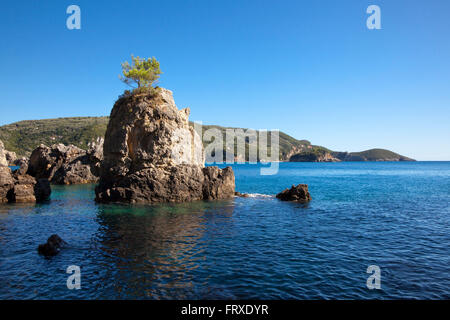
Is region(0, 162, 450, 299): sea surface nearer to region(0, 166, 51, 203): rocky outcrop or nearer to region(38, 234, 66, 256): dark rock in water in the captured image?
region(38, 234, 66, 256): dark rock in water

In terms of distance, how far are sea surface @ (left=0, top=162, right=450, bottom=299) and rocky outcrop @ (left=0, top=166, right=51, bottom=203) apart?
7.36 metres

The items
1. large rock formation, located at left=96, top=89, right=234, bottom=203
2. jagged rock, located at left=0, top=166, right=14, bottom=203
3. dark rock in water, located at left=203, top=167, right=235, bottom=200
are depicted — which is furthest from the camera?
dark rock in water, located at left=203, top=167, right=235, bottom=200

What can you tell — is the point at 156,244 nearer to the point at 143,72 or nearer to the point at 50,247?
the point at 50,247

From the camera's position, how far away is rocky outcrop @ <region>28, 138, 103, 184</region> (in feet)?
214

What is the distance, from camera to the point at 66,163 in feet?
220

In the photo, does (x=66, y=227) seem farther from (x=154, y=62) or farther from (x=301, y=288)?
(x=154, y=62)

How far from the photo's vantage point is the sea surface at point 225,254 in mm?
11664

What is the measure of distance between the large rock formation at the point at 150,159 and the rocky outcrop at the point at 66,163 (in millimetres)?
31708

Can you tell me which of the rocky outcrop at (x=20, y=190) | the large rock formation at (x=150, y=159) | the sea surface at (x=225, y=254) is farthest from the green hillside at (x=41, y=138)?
the sea surface at (x=225, y=254)

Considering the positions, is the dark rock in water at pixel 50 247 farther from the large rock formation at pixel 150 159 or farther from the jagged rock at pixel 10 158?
the jagged rock at pixel 10 158

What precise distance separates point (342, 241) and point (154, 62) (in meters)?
34.3

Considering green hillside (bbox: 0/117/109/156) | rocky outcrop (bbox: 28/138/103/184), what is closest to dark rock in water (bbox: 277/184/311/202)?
rocky outcrop (bbox: 28/138/103/184)

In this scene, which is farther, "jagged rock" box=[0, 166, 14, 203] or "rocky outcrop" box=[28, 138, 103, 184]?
"rocky outcrop" box=[28, 138, 103, 184]

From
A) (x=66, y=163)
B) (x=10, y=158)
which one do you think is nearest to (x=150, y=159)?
(x=66, y=163)
